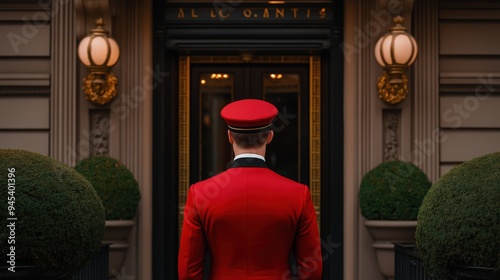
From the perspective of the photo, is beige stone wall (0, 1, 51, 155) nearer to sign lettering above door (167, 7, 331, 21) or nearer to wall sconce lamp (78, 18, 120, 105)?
wall sconce lamp (78, 18, 120, 105)

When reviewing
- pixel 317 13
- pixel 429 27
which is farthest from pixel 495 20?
pixel 317 13

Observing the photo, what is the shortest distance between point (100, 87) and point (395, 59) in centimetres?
321

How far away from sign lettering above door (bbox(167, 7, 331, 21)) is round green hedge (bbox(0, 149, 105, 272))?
4265mm

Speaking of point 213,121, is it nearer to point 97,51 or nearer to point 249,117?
point 97,51

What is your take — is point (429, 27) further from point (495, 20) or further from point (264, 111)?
point (264, 111)

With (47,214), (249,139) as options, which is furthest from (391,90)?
(249,139)

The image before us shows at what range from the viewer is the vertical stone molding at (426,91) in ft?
37.0

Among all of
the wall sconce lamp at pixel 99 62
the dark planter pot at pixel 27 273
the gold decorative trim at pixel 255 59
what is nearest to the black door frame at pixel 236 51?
the gold decorative trim at pixel 255 59

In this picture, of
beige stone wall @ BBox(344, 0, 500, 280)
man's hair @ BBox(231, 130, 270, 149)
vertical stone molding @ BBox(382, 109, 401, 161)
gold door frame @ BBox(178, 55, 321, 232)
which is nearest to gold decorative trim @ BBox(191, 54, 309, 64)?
gold door frame @ BBox(178, 55, 321, 232)

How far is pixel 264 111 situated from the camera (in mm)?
5855

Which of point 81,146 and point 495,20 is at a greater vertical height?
point 495,20

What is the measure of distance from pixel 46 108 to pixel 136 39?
1.28m

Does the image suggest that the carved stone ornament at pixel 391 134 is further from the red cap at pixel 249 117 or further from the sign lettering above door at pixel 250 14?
the red cap at pixel 249 117

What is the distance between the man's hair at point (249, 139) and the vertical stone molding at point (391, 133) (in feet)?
18.2
